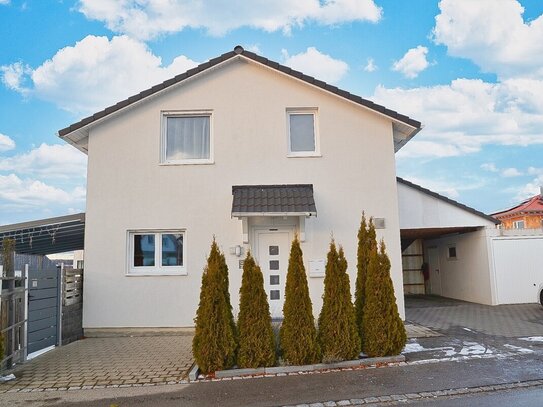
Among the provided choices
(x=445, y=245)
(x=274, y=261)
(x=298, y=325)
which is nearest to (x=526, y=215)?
(x=445, y=245)

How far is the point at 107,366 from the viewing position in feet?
25.7

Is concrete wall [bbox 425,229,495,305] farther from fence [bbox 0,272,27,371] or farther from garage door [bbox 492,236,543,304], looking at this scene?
fence [bbox 0,272,27,371]

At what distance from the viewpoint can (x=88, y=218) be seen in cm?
1099

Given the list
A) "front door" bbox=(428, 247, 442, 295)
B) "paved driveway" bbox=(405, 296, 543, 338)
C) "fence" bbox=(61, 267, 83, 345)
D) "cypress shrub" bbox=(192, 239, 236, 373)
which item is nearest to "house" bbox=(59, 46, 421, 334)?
"fence" bbox=(61, 267, 83, 345)

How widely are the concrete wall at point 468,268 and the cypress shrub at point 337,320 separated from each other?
9015 mm

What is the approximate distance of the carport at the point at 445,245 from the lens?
13789 mm

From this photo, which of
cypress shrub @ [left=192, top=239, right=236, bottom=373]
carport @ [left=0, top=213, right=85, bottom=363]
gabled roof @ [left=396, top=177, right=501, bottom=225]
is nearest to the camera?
cypress shrub @ [left=192, top=239, right=236, bottom=373]

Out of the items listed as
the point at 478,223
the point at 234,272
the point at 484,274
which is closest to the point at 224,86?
the point at 234,272

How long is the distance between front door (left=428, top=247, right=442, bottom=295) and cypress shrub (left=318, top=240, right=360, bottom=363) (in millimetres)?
12468

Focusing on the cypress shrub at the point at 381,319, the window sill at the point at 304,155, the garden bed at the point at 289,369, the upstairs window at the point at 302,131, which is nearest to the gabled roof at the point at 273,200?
the window sill at the point at 304,155

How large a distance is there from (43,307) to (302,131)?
23.1ft

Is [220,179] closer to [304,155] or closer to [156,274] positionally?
[304,155]

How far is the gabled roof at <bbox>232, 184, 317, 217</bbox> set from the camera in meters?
9.98

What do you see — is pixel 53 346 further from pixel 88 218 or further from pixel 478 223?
pixel 478 223
